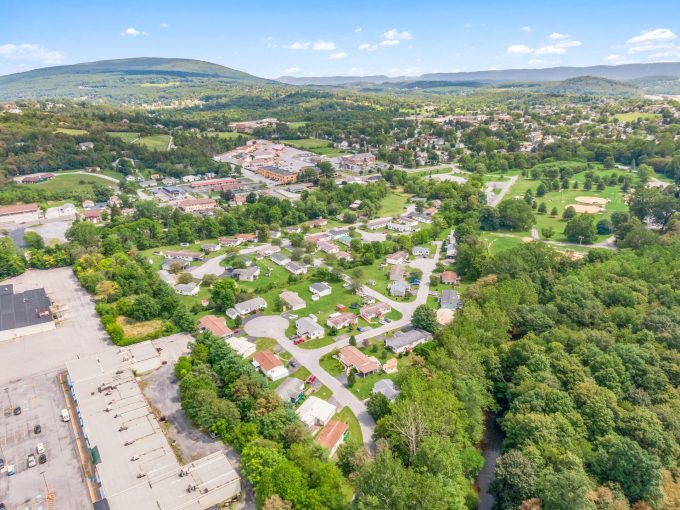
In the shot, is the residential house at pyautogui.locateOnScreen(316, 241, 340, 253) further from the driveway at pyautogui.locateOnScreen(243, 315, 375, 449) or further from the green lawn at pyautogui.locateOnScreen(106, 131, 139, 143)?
the green lawn at pyautogui.locateOnScreen(106, 131, 139, 143)

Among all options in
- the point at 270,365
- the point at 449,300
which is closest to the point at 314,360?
the point at 270,365

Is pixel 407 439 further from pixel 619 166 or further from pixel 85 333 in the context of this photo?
pixel 619 166

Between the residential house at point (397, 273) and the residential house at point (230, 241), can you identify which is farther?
the residential house at point (230, 241)

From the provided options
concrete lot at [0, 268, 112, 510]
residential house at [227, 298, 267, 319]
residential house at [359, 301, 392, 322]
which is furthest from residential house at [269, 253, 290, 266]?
concrete lot at [0, 268, 112, 510]

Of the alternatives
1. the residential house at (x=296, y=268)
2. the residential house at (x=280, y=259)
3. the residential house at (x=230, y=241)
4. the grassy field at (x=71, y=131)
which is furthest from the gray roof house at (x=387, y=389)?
the grassy field at (x=71, y=131)

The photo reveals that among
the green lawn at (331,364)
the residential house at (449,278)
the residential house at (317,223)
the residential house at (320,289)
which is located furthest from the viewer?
the residential house at (317,223)

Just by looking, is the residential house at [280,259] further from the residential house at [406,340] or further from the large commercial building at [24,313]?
the large commercial building at [24,313]
